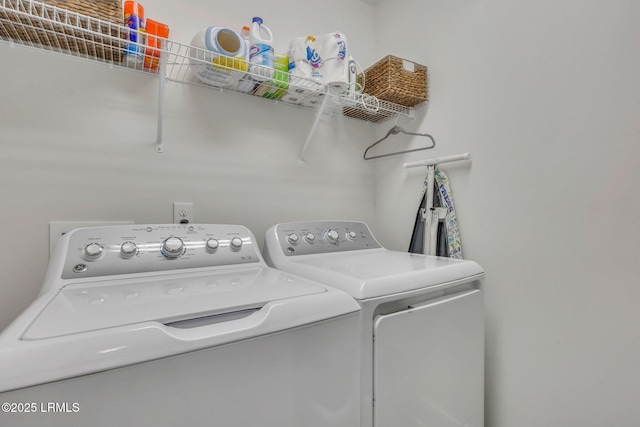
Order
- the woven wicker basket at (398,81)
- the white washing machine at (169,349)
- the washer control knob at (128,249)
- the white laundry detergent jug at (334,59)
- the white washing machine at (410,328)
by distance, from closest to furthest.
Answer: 1. the white washing machine at (169,349)
2. the white washing machine at (410,328)
3. the washer control knob at (128,249)
4. the white laundry detergent jug at (334,59)
5. the woven wicker basket at (398,81)

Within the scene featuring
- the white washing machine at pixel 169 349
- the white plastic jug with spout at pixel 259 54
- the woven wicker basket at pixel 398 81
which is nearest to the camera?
the white washing machine at pixel 169 349

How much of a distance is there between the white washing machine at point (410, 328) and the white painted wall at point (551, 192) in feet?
0.72

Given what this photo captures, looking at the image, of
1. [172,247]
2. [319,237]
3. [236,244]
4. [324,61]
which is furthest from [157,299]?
[324,61]

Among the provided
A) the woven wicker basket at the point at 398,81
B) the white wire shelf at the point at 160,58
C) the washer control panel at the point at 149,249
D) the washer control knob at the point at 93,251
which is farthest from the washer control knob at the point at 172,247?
the woven wicker basket at the point at 398,81

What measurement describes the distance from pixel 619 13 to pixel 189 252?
156cm

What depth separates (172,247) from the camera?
3.25ft

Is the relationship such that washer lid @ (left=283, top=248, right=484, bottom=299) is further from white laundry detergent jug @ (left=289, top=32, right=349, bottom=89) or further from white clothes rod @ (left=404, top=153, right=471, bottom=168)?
white laundry detergent jug @ (left=289, top=32, right=349, bottom=89)

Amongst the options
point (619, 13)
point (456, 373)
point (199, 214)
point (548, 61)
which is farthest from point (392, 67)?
point (456, 373)

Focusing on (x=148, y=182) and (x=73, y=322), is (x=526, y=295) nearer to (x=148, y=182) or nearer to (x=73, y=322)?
(x=73, y=322)

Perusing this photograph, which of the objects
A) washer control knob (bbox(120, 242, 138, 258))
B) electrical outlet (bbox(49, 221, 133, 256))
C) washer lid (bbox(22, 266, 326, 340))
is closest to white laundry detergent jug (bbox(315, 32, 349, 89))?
washer lid (bbox(22, 266, 326, 340))

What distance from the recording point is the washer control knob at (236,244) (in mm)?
1115

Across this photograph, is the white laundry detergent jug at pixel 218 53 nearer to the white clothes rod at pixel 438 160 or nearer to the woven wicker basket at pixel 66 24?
the woven wicker basket at pixel 66 24

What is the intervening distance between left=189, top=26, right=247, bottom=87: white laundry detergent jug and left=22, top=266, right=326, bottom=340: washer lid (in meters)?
0.74

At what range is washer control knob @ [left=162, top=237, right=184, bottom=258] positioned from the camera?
0.98m
